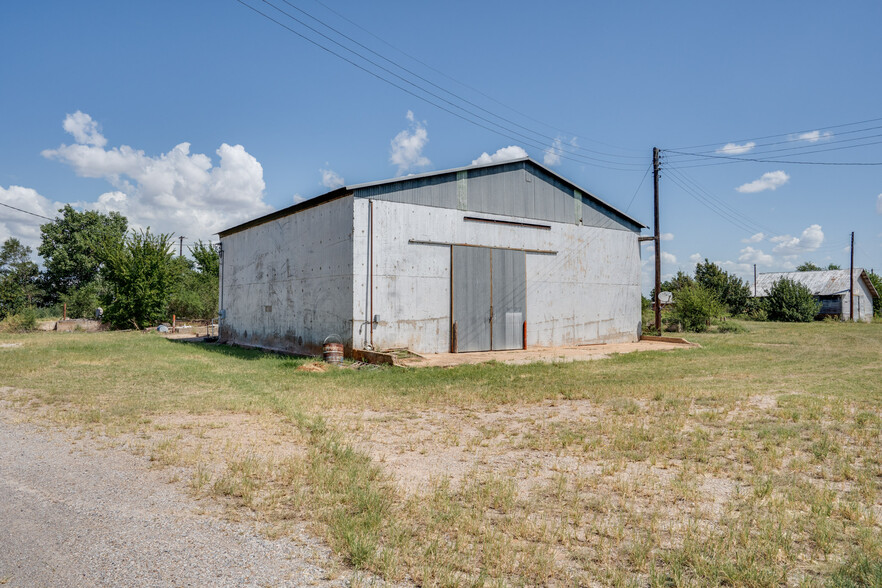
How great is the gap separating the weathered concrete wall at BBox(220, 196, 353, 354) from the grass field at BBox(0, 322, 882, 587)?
14.9ft

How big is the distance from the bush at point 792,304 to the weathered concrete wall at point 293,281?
42.0 m

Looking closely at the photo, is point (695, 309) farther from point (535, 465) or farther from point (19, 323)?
point (19, 323)

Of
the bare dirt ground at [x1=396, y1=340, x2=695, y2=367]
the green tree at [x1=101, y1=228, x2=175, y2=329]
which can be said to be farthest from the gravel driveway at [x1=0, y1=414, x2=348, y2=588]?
the green tree at [x1=101, y1=228, x2=175, y2=329]

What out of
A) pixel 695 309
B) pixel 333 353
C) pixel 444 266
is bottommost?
pixel 333 353

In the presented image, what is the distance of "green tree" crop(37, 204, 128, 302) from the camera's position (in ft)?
164

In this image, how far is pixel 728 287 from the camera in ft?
157

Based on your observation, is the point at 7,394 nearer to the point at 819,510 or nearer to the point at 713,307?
the point at 819,510

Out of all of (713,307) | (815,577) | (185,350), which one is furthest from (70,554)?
(713,307)

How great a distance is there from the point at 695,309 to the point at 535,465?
27545 millimetres

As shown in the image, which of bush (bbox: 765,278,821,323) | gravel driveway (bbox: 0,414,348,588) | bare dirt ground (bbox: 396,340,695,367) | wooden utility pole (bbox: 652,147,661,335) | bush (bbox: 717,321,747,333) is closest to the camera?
gravel driveway (bbox: 0,414,348,588)

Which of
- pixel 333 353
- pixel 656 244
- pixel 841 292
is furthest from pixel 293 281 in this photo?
pixel 841 292

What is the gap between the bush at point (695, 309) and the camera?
29.3m

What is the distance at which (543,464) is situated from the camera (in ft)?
17.7

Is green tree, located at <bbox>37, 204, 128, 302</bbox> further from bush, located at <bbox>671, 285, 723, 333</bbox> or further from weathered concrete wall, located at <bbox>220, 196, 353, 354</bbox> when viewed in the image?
bush, located at <bbox>671, 285, 723, 333</bbox>
